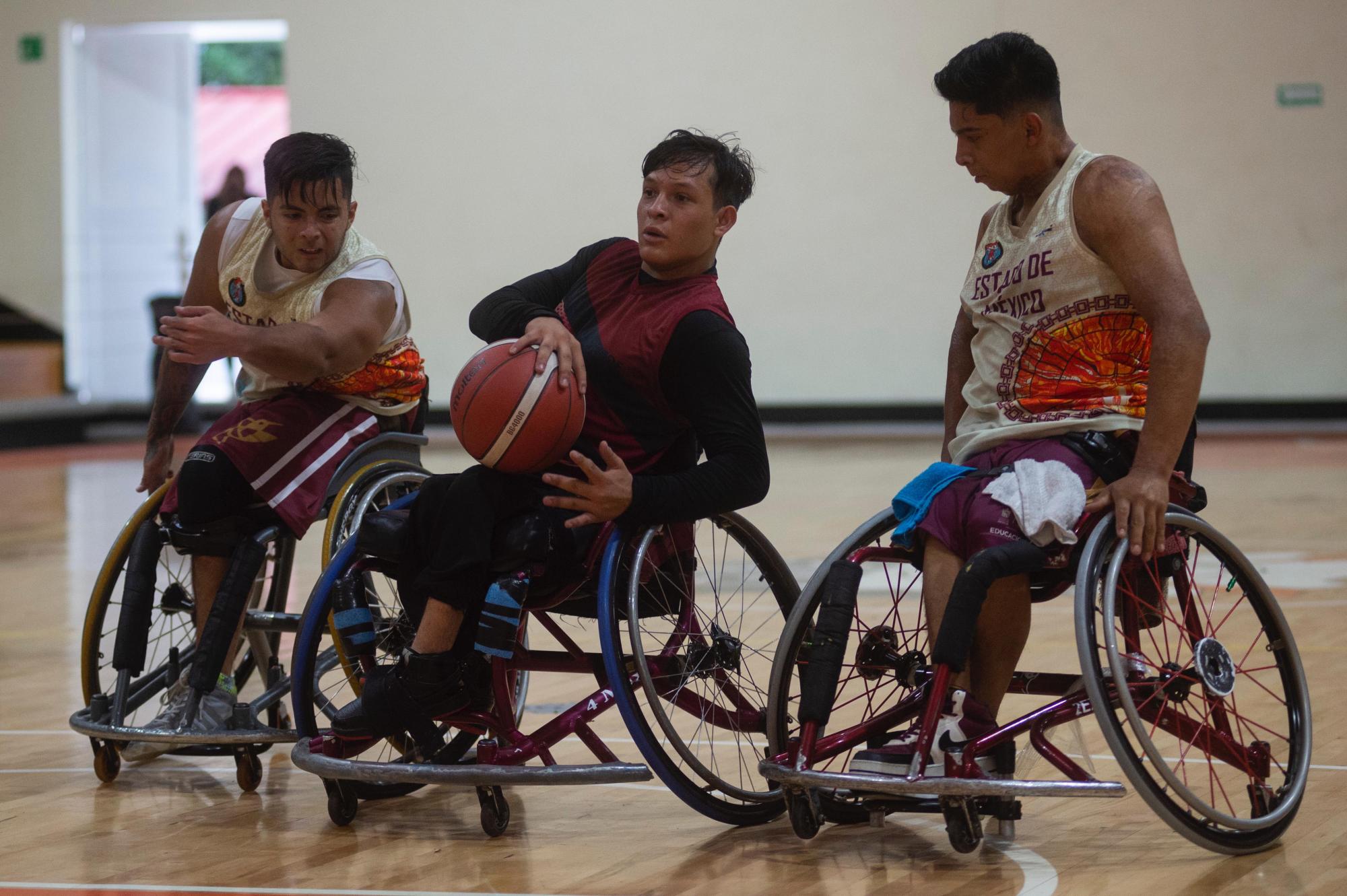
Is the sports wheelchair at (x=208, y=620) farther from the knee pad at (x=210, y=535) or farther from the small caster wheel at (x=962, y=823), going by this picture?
the small caster wheel at (x=962, y=823)

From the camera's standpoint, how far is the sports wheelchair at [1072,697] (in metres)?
2.18

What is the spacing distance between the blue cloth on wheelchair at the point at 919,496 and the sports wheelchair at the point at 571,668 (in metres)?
0.27

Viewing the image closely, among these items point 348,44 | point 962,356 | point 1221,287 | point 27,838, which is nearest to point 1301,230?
point 1221,287

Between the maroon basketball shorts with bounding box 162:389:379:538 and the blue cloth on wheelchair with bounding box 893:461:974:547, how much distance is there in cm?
110

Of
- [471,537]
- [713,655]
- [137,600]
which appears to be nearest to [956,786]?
[713,655]

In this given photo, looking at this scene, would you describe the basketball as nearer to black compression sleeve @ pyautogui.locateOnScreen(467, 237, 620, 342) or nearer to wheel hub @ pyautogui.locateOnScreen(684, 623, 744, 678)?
black compression sleeve @ pyautogui.locateOnScreen(467, 237, 620, 342)

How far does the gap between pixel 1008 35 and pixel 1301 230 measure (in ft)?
30.5

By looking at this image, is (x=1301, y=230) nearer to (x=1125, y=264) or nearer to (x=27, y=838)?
(x=1125, y=264)

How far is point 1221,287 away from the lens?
35.9 feet

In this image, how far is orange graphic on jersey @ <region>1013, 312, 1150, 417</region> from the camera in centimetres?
245

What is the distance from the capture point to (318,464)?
117 inches

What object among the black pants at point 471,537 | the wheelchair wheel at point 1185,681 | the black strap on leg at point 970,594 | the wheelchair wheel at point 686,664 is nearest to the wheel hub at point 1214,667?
the wheelchair wheel at point 1185,681

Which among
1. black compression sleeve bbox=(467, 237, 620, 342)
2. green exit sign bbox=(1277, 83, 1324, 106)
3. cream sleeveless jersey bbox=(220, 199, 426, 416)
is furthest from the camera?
green exit sign bbox=(1277, 83, 1324, 106)

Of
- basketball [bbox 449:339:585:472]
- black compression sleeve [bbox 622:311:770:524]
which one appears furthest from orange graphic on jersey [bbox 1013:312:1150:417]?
basketball [bbox 449:339:585:472]
